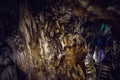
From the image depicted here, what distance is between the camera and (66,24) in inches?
206

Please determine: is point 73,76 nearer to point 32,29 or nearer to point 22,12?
point 32,29

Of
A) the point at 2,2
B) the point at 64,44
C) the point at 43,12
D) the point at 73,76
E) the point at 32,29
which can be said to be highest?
the point at 2,2

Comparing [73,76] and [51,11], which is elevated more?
[51,11]

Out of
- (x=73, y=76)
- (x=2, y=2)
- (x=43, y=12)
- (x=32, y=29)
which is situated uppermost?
(x=2, y=2)

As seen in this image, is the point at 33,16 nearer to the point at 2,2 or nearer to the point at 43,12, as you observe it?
the point at 43,12

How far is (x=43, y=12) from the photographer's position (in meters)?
5.35

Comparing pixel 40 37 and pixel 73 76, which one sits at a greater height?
pixel 40 37

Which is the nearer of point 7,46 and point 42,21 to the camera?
point 42,21

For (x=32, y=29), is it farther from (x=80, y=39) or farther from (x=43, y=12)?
(x=80, y=39)

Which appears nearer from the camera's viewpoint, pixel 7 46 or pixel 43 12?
pixel 43 12

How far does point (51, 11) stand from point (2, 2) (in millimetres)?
1338

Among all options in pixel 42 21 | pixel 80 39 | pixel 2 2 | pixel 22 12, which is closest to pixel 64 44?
pixel 80 39

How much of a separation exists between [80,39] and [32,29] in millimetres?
1141

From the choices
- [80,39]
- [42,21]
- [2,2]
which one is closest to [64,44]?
[80,39]
